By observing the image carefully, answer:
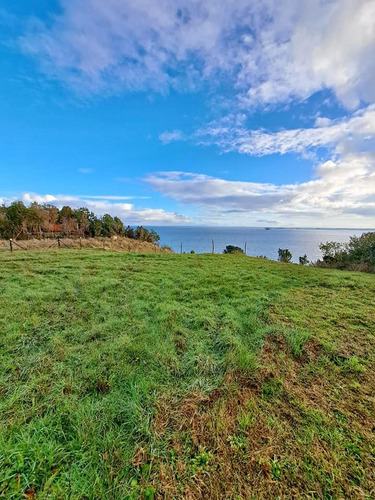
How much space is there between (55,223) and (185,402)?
4090cm

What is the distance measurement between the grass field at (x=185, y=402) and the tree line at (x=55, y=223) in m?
32.8

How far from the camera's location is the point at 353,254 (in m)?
13.0

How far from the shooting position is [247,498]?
1395 mm

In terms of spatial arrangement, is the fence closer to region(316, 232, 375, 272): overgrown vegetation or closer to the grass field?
the grass field

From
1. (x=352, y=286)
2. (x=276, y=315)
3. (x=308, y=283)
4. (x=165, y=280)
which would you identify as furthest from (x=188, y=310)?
(x=352, y=286)

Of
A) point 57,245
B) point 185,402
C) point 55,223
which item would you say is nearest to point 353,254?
point 185,402

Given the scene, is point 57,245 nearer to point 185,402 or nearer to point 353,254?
point 185,402

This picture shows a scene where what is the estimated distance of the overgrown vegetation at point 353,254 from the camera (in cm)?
1160

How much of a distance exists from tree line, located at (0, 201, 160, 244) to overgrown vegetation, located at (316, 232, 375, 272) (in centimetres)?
3336

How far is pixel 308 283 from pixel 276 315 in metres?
3.40

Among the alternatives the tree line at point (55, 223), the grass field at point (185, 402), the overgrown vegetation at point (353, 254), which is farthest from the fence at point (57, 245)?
the overgrown vegetation at point (353, 254)

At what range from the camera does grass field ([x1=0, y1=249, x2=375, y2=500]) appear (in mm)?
1486

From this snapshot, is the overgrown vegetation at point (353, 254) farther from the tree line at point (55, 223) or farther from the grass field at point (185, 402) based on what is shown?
the tree line at point (55, 223)

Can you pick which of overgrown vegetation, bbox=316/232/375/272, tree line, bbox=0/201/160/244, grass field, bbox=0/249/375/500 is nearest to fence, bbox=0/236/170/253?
tree line, bbox=0/201/160/244
